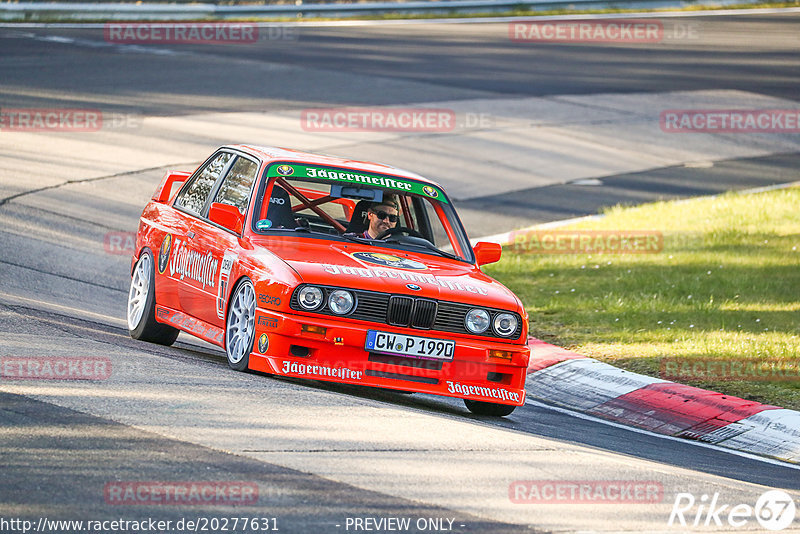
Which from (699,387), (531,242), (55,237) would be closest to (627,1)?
(531,242)

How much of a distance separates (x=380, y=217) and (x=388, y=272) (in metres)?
1.15

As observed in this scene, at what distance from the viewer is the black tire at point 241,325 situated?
8344 mm

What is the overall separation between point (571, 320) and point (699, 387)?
2492mm

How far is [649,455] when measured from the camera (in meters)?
8.04

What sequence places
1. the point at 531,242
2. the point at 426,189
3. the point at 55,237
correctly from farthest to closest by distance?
the point at 531,242, the point at 55,237, the point at 426,189

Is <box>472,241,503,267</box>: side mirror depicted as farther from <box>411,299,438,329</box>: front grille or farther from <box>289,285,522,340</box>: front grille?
<box>411,299,438,329</box>: front grille

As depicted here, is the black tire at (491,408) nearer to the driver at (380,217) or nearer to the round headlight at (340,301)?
the round headlight at (340,301)

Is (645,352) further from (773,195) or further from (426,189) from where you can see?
(773,195)

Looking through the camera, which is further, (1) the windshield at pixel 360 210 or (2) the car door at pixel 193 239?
(2) the car door at pixel 193 239
